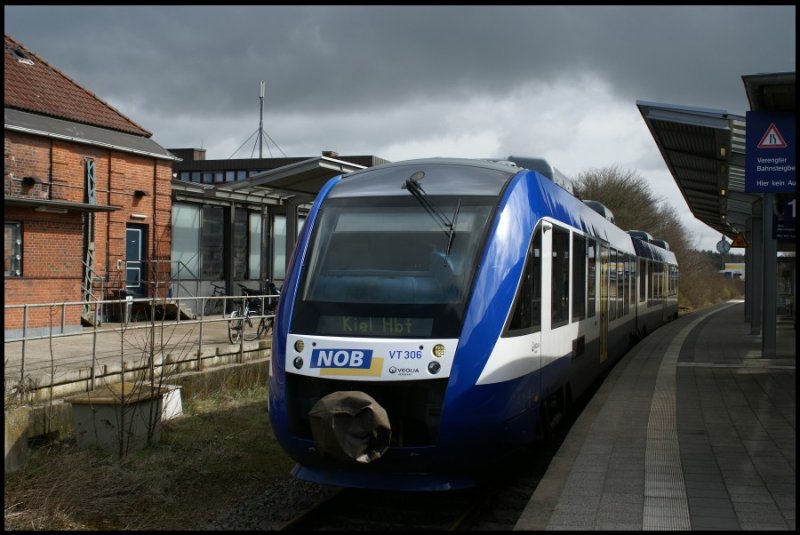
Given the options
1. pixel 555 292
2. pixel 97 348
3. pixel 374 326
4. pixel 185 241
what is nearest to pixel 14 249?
pixel 97 348

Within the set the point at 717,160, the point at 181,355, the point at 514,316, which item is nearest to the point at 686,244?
the point at 717,160

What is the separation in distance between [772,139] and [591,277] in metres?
4.55

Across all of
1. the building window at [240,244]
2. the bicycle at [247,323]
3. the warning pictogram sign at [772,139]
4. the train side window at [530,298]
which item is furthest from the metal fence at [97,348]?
the warning pictogram sign at [772,139]

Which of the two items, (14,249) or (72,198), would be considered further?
(72,198)

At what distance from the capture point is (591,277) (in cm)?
1092

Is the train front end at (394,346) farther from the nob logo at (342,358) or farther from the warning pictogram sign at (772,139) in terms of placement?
the warning pictogram sign at (772,139)

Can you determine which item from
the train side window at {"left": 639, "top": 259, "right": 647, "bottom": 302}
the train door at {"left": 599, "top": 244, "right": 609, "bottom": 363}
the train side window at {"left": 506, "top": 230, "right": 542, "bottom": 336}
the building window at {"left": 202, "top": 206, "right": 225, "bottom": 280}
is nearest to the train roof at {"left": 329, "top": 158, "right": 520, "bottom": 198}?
the train side window at {"left": 506, "top": 230, "right": 542, "bottom": 336}

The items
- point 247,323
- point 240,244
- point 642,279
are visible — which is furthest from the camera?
point 240,244

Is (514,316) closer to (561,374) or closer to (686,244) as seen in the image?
(561,374)

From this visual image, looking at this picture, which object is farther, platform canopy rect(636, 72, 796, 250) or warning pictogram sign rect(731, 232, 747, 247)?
warning pictogram sign rect(731, 232, 747, 247)

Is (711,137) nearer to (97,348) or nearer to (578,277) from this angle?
(578,277)

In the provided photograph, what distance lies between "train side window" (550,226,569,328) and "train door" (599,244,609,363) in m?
3.14

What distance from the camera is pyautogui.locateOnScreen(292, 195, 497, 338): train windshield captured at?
673 centimetres

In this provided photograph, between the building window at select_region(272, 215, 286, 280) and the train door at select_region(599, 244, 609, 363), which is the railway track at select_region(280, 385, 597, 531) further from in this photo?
the building window at select_region(272, 215, 286, 280)
